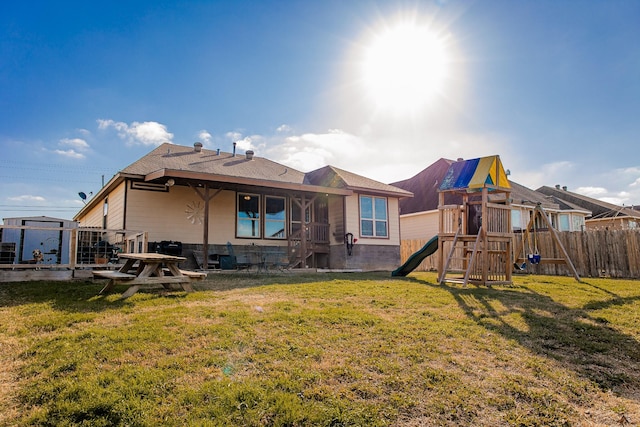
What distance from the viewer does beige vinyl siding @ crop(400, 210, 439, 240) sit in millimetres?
22969

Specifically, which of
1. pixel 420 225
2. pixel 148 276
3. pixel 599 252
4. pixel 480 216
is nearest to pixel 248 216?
pixel 148 276

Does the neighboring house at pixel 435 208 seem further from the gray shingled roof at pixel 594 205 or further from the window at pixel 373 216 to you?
the window at pixel 373 216

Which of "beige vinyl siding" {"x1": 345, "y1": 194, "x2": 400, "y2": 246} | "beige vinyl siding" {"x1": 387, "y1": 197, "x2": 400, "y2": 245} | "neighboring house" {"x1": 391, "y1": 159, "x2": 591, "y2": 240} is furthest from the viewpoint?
"neighboring house" {"x1": 391, "y1": 159, "x2": 591, "y2": 240}

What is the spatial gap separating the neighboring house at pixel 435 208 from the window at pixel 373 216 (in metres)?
6.85

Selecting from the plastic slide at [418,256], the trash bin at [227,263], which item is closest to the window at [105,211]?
the trash bin at [227,263]

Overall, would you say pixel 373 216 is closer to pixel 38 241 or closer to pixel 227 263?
pixel 227 263

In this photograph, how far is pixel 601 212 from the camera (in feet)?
100

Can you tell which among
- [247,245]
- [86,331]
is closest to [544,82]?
[247,245]

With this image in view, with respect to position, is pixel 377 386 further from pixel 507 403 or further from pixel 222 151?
pixel 222 151

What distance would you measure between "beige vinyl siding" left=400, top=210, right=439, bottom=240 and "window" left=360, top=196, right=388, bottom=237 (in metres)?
7.06

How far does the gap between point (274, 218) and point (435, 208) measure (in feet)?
38.1

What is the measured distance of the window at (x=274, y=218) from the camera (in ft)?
48.0

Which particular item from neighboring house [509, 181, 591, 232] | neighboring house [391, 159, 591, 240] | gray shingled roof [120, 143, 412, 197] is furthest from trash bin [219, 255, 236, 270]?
neighboring house [509, 181, 591, 232]

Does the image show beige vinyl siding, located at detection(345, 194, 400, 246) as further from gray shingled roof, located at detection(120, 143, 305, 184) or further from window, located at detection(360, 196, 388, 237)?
gray shingled roof, located at detection(120, 143, 305, 184)
